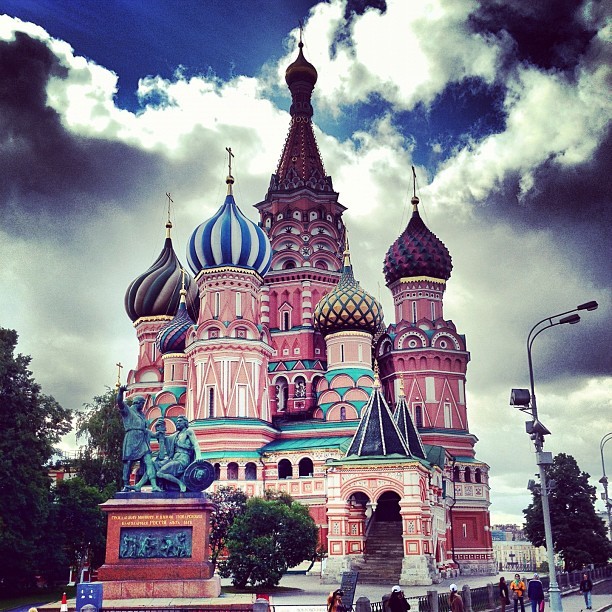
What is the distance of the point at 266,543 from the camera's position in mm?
28219

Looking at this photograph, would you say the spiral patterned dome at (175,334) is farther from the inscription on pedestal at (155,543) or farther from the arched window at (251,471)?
the inscription on pedestal at (155,543)

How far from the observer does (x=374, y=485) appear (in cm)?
3269

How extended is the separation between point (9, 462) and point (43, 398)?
367 cm

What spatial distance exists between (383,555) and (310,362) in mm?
17879

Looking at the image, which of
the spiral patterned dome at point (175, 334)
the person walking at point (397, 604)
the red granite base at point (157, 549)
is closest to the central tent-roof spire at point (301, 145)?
the spiral patterned dome at point (175, 334)

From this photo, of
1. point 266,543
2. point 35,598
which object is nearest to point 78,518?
point 35,598

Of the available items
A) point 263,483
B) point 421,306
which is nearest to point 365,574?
point 263,483

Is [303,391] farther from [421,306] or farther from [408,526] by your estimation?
[408,526]

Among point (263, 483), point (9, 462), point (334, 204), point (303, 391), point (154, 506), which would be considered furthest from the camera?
point (334, 204)

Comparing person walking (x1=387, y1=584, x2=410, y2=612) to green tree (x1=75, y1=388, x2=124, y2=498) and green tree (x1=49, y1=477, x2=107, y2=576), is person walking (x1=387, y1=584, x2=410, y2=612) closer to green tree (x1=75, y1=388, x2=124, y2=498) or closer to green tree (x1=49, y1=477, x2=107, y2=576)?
green tree (x1=49, y1=477, x2=107, y2=576)

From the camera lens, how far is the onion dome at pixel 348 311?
47281 millimetres

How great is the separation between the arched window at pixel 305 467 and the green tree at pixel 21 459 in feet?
50.7

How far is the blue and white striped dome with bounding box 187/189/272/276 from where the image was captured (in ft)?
153

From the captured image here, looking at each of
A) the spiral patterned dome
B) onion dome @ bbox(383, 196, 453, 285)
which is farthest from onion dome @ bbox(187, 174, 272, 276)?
onion dome @ bbox(383, 196, 453, 285)
